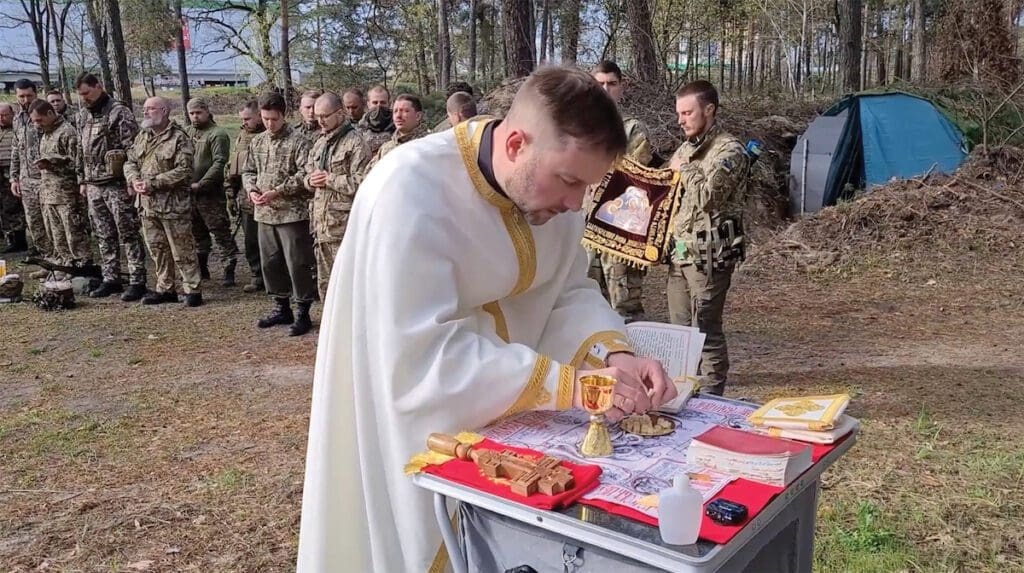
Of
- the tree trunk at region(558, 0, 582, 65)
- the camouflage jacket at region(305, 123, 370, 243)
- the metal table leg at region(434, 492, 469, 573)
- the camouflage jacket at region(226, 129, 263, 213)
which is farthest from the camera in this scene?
the tree trunk at region(558, 0, 582, 65)

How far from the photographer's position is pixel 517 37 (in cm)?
1261

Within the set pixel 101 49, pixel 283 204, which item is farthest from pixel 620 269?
pixel 101 49

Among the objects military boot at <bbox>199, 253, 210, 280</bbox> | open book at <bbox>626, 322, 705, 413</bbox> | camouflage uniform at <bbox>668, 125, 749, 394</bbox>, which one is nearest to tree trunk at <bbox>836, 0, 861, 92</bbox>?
military boot at <bbox>199, 253, 210, 280</bbox>

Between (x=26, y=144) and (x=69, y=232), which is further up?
(x=26, y=144)

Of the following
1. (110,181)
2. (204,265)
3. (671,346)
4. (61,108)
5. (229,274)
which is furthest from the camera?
(61,108)

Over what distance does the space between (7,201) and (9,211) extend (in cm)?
14

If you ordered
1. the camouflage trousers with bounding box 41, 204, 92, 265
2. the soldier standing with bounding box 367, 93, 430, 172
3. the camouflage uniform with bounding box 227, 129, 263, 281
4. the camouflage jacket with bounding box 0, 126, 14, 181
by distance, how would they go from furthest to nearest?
the camouflage jacket with bounding box 0, 126, 14, 181 < the camouflage trousers with bounding box 41, 204, 92, 265 < the camouflage uniform with bounding box 227, 129, 263, 281 < the soldier standing with bounding box 367, 93, 430, 172

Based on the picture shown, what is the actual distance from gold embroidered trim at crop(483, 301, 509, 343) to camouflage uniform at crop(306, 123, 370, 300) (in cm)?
446

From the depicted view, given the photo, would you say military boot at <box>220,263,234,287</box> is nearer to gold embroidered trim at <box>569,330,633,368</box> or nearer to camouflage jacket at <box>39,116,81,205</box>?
camouflage jacket at <box>39,116,81,205</box>

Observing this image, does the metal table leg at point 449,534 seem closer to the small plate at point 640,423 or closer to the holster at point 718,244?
the small plate at point 640,423

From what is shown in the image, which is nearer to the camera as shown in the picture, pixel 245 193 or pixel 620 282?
pixel 620 282

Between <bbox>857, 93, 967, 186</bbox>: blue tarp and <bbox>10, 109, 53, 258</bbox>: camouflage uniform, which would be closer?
<bbox>10, 109, 53, 258</bbox>: camouflage uniform

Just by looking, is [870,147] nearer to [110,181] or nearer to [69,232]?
[110,181]

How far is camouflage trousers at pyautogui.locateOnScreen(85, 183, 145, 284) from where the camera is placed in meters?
8.48
